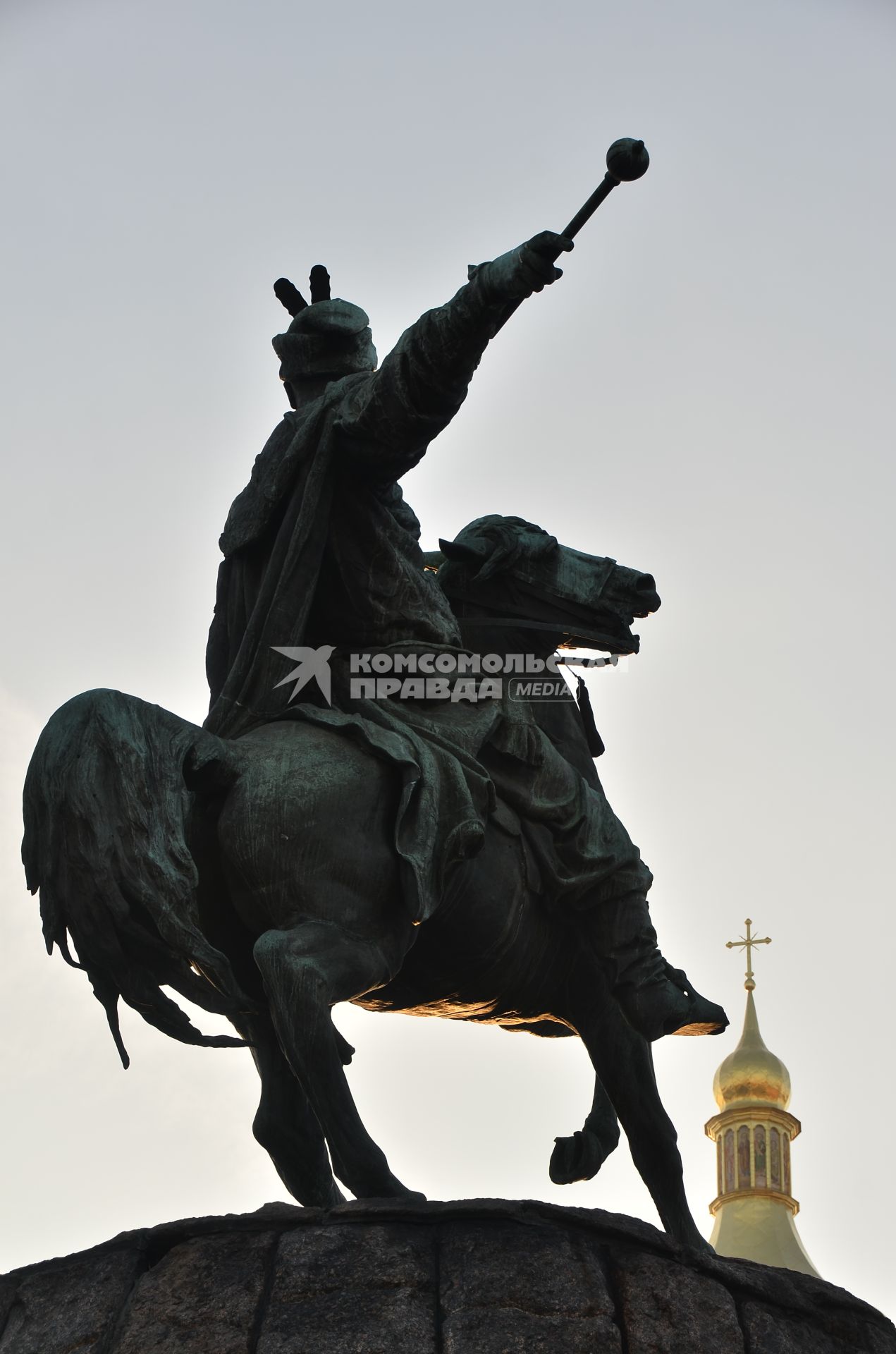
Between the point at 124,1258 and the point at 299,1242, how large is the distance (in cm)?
63

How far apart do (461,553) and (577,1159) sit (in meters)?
2.58

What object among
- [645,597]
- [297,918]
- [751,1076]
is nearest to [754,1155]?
[751,1076]

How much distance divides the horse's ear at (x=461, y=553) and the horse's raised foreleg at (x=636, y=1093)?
6.17 feet

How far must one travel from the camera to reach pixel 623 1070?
27.5ft

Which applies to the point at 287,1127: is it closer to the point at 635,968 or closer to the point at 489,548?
the point at 635,968

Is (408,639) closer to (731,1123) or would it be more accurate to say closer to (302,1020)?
(302,1020)

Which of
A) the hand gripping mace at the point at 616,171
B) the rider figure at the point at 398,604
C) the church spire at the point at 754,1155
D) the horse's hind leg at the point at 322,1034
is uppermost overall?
the church spire at the point at 754,1155

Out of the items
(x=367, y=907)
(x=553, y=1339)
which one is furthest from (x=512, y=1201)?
(x=367, y=907)

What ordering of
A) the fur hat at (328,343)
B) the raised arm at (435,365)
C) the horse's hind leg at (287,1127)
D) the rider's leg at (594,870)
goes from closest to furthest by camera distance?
the raised arm at (435,365) < the horse's hind leg at (287,1127) < the rider's leg at (594,870) < the fur hat at (328,343)

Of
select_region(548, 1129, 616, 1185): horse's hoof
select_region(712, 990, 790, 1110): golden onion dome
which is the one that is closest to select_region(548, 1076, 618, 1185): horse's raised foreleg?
select_region(548, 1129, 616, 1185): horse's hoof

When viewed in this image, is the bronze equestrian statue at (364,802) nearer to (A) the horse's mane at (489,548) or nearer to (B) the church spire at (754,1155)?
(A) the horse's mane at (489,548)

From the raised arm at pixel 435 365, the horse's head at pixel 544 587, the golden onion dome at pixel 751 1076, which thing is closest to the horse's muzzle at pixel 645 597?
the horse's head at pixel 544 587

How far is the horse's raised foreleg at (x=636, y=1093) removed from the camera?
8.21 m

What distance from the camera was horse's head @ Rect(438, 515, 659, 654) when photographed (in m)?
9.20
